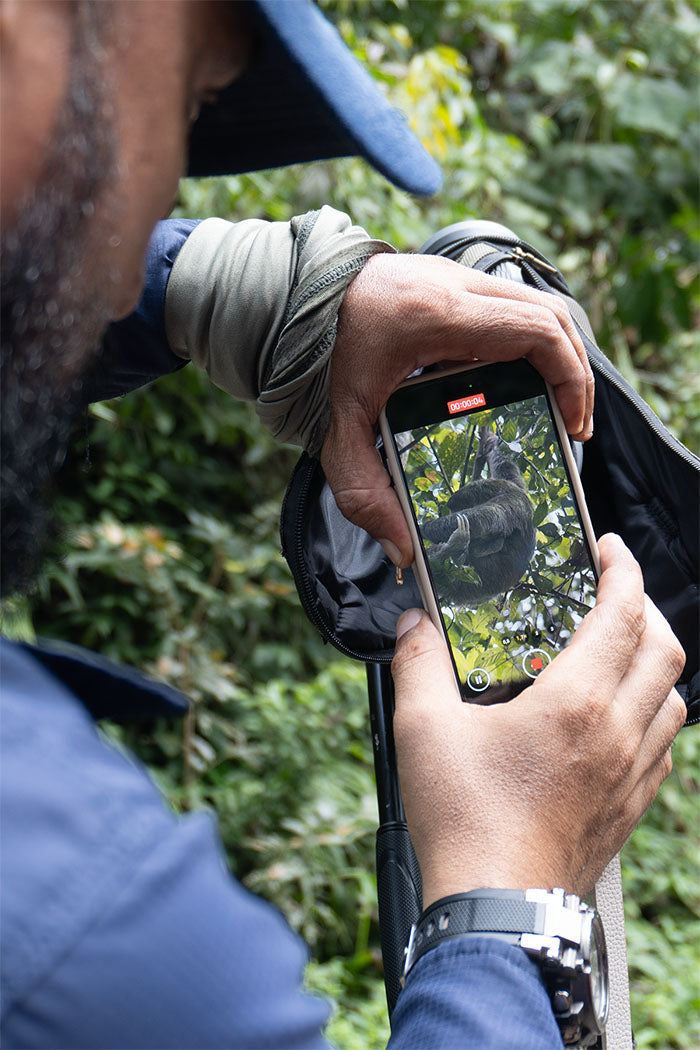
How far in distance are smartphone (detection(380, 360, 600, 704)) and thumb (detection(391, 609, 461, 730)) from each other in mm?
29

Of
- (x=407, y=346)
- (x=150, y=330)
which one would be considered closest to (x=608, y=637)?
(x=407, y=346)

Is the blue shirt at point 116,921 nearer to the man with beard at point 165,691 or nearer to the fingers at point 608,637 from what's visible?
the man with beard at point 165,691

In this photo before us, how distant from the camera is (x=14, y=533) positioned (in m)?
0.64

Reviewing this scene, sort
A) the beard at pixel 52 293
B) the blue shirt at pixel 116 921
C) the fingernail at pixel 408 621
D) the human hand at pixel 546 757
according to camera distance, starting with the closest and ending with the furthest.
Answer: the blue shirt at pixel 116 921, the beard at pixel 52 293, the human hand at pixel 546 757, the fingernail at pixel 408 621

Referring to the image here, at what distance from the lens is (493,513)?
945 mm

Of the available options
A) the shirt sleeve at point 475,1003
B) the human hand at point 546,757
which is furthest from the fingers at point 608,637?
the shirt sleeve at point 475,1003

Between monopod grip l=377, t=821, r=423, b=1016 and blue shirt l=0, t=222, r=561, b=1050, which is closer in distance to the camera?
blue shirt l=0, t=222, r=561, b=1050

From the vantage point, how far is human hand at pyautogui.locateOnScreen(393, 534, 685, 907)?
72cm

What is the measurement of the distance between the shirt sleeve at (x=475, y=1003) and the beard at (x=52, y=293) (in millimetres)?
373

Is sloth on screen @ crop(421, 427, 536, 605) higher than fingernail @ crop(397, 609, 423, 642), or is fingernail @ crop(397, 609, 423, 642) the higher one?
sloth on screen @ crop(421, 427, 536, 605)

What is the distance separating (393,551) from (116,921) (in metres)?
0.53

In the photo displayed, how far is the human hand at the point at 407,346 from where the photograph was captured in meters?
0.93

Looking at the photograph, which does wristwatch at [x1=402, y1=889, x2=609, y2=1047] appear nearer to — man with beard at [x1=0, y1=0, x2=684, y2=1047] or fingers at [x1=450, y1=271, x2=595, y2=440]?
man with beard at [x1=0, y1=0, x2=684, y2=1047]

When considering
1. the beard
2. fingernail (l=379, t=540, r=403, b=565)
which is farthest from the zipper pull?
the beard
